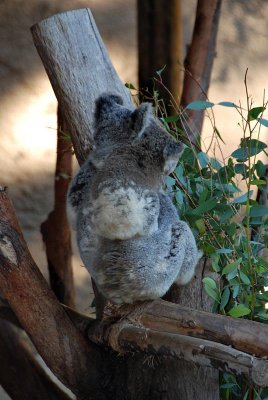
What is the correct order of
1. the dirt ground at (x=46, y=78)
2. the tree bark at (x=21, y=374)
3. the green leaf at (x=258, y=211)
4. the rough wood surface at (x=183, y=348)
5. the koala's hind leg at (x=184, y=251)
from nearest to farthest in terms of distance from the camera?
the rough wood surface at (x=183, y=348), the koala's hind leg at (x=184, y=251), the green leaf at (x=258, y=211), the tree bark at (x=21, y=374), the dirt ground at (x=46, y=78)

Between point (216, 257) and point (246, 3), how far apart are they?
101 inches

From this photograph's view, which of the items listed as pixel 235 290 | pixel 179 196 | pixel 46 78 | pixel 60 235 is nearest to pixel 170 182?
pixel 179 196

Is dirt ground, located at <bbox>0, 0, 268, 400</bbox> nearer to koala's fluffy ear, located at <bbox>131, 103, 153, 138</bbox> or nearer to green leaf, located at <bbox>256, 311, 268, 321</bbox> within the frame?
green leaf, located at <bbox>256, 311, 268, 321</bbox>

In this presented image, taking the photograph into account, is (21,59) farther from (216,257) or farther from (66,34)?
(216,257)

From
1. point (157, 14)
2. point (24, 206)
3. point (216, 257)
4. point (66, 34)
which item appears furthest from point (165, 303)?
point (24, 206)

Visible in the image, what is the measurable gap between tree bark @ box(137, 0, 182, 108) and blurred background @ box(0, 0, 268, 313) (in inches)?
45.8

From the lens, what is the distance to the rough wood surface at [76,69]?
238cm

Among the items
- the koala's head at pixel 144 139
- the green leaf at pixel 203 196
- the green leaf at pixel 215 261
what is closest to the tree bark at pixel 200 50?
the green leaf at pixel 203 196

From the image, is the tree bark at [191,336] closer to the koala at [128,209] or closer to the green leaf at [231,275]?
the koala at [128,209]

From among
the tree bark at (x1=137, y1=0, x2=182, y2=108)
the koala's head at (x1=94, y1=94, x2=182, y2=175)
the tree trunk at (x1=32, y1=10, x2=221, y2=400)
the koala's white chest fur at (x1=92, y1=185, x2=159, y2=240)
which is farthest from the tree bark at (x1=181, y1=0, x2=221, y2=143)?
the koala's white chest fur at (x1=92, y1=185, x2=159, y2=240)

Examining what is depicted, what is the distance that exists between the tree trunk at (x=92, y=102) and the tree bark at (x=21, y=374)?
24.1 inches

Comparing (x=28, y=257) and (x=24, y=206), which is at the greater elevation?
(x=24, y=206)

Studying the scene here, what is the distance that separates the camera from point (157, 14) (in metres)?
2.98

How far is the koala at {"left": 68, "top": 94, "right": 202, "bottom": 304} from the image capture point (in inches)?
70.6
